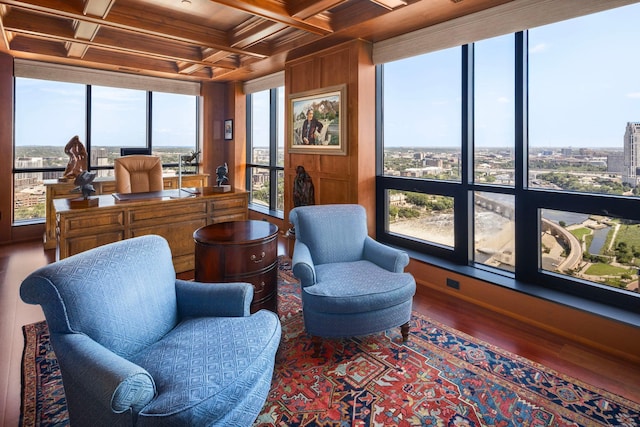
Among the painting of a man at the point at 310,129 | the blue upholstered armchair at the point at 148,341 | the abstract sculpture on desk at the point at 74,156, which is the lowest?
the blue upholstered armchair at the point at 148,341

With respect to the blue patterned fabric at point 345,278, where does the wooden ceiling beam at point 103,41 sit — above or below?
above

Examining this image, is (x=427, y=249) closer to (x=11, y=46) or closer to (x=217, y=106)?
(x=217, y=106)

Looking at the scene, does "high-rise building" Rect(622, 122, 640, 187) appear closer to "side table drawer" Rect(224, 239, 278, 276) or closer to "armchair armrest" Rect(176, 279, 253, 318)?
"side table drawer" Rect(224, 239, 278, 276)

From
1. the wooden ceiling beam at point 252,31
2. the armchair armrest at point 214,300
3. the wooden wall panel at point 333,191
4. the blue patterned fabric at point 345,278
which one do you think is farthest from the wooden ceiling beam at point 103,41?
the armchair armrest at point 214,300

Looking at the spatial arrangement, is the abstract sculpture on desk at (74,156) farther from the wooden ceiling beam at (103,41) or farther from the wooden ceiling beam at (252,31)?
the wooden ceiling beam at (252,31)

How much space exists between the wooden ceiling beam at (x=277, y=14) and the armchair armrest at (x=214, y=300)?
229cm

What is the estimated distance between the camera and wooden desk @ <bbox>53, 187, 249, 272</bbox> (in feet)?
10.6

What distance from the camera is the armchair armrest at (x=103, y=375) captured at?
1.22 m

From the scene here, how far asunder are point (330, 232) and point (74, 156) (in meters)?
4.47

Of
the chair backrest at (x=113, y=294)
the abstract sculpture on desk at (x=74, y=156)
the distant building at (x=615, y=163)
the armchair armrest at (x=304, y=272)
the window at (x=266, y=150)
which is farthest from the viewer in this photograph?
the window at (x=266, y=150)

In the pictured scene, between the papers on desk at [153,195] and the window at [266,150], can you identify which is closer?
the papers on desk at [153,195]

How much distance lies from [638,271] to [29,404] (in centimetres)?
392

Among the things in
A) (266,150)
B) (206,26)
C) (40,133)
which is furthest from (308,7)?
(40,133)

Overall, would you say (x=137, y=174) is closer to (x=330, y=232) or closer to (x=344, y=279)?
(x=330, y=232)
